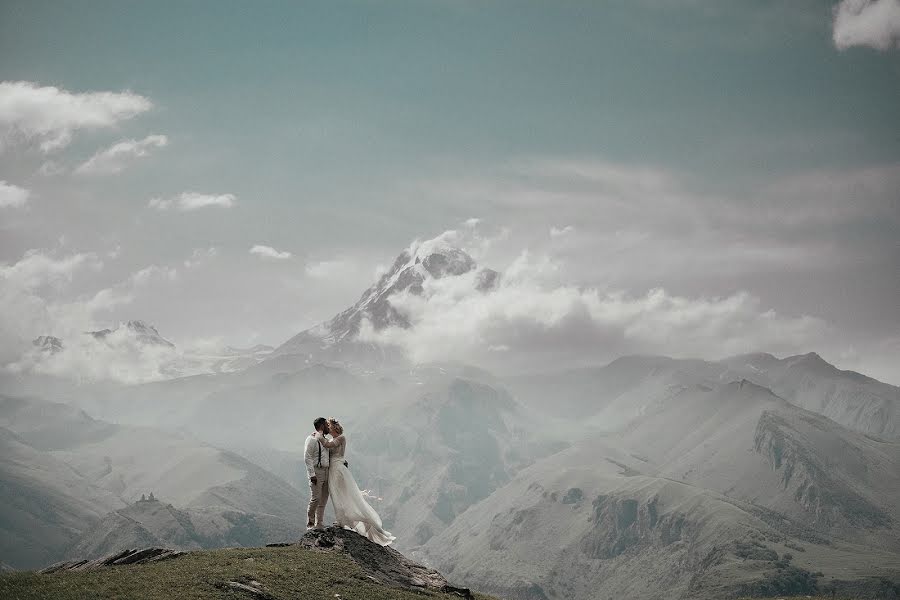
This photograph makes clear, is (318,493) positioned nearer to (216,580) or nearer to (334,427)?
(334,427)

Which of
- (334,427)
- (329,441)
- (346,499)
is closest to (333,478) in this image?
(346,499)

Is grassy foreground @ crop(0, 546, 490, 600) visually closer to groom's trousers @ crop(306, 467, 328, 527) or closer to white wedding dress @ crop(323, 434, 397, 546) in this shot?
groom's trousers @ crop(306, 467, 328, 527)

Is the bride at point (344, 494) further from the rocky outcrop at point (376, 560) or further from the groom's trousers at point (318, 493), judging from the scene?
the rocky outcrop at point (376, 560)

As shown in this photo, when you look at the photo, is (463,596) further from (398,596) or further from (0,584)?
(0,584)

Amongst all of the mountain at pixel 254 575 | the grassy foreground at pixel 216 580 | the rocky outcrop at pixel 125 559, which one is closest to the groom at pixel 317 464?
the mountain at pixel 254 575

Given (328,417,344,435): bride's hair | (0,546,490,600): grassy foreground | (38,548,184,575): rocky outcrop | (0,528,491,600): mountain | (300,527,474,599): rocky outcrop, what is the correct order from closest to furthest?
(0,546,490,600): grassy foreground, (0,528,491,600): mountain, (38,548,184,575): rocky outcrop, (328,417,344,435): bride's hair, (300,527,474,599): rocky outcrop

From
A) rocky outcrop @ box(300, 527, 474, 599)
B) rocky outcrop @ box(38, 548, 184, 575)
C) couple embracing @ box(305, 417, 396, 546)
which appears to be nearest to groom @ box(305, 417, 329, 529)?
couple embracing @ box(305, 417, 396, 546)

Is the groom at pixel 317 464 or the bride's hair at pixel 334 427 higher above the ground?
the bride's hair at pixel 334 427

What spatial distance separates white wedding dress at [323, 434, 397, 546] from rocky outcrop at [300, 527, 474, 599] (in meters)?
0.80

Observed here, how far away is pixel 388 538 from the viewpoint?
58.3m

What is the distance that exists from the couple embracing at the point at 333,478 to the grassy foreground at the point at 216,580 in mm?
3094

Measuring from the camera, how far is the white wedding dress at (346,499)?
53.4 metres

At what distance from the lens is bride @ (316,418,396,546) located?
175 ft

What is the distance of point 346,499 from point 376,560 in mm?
4802
